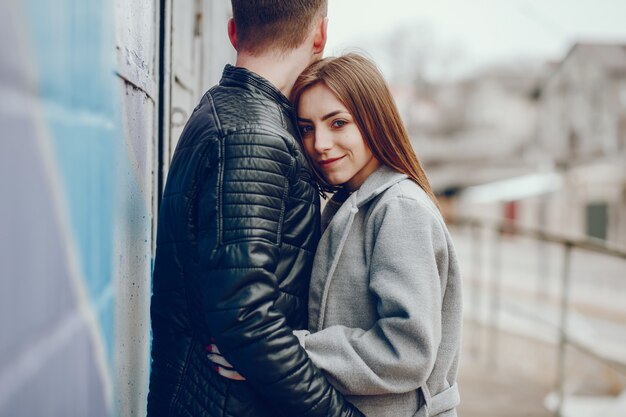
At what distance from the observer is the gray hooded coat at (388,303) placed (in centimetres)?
152

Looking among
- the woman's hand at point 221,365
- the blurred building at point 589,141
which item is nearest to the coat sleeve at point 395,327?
the woman's hand at point 221,365

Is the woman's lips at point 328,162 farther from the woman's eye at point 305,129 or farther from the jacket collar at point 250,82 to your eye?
the jacket collar at point 250,82

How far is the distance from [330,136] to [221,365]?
0.61 meters

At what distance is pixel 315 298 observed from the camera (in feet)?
5.37

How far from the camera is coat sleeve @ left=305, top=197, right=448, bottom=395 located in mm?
1512

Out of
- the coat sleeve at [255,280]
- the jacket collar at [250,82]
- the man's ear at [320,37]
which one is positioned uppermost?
the man's ear at [320,37]

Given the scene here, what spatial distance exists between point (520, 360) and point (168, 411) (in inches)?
352

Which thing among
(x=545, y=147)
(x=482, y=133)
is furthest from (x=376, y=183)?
(x=482, y=133)

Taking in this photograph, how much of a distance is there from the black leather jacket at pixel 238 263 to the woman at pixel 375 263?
0.20ft

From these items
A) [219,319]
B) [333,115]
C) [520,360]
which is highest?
[333,115]

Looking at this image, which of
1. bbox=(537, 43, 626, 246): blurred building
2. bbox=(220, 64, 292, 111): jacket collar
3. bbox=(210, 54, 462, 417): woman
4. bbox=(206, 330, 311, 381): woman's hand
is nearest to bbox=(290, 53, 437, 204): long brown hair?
bbox=(210, 54, 462, 417): woman

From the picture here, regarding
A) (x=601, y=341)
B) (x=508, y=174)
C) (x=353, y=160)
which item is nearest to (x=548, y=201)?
(x=508, y=174)

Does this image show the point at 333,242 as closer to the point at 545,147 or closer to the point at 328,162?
the point at 328,162

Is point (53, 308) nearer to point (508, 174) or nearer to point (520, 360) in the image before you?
point (520, 360)
